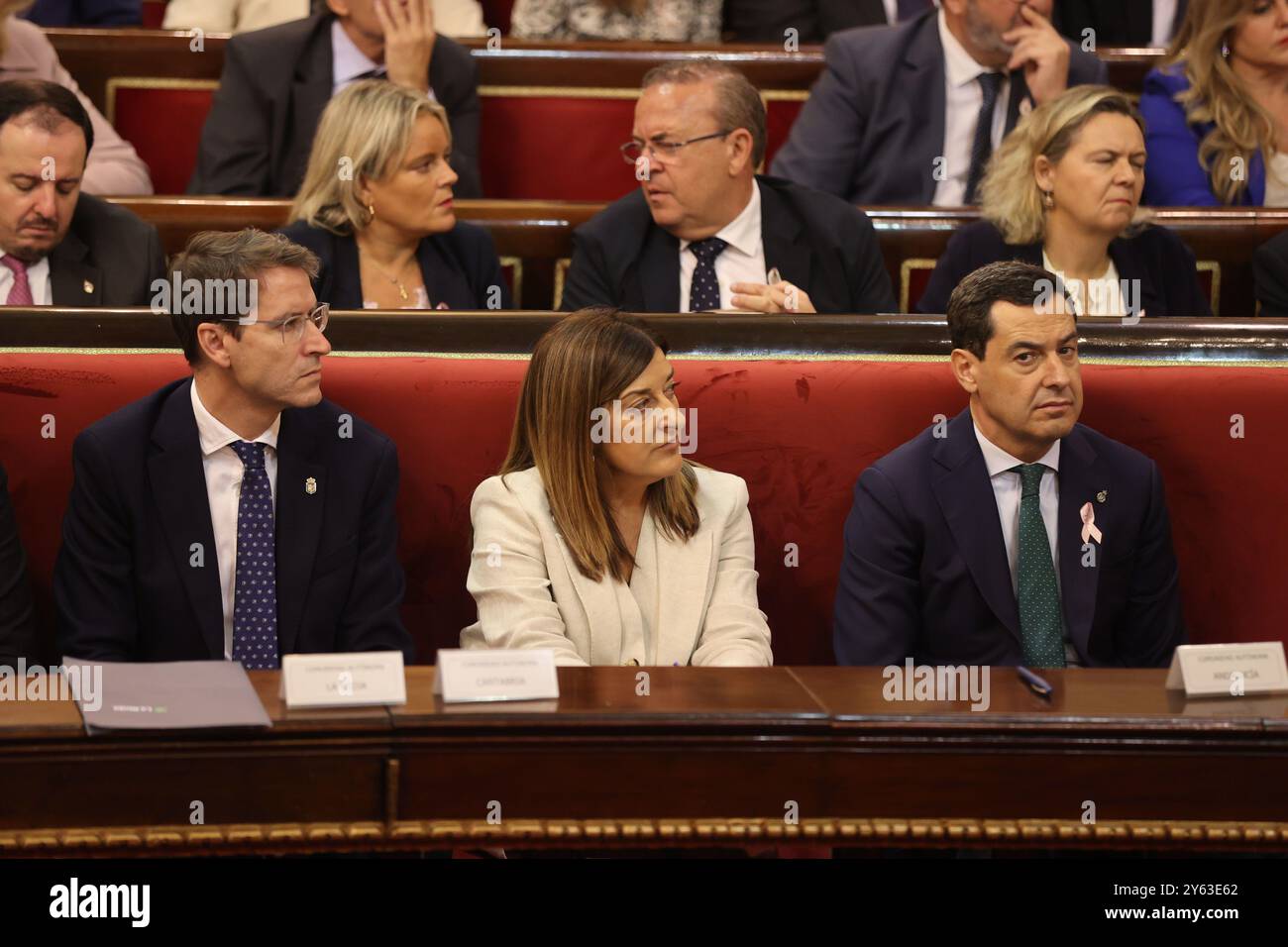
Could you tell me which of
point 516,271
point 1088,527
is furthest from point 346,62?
point 1088,527

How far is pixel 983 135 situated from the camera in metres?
3.75

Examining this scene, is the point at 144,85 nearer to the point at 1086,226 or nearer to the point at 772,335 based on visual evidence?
the point at 772,335

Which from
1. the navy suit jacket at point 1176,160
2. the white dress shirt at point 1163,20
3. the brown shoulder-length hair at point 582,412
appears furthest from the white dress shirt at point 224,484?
the white dress shirt at point 1163,20

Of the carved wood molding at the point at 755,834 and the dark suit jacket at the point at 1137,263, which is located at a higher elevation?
the dark suit jacket at the point at 1137,263

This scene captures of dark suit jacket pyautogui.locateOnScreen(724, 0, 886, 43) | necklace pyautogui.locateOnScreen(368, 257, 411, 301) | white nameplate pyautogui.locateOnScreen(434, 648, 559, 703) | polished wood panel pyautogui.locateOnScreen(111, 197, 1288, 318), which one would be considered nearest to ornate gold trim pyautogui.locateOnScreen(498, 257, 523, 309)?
polished wood panel pyautogui.locateOnScreen(111, 197, 1288, 318)

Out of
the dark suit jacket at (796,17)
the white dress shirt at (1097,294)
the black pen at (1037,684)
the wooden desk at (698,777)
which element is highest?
the dark suit jacket at (796,17)

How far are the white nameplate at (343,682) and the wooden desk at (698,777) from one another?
0.08 ft

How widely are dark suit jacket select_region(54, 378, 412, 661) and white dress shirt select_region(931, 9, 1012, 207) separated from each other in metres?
1.76

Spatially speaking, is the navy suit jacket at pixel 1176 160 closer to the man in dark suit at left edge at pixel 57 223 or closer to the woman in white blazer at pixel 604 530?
the woman in white blazer at pixel 604 530

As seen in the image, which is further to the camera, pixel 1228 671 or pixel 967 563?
pixel 967 563

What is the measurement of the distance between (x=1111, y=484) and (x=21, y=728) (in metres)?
1.56

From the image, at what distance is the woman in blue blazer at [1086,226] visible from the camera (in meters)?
3.12

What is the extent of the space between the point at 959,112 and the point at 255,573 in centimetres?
206

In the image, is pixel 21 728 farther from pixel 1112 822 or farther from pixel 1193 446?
pixel 1193 446
